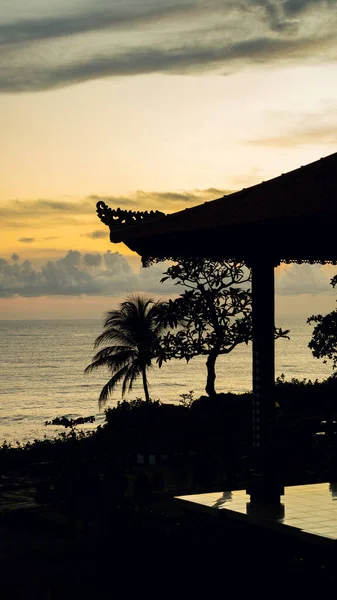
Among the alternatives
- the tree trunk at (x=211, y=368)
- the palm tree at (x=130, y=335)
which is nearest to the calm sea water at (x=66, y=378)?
the palm tree at (x=130, y=335)

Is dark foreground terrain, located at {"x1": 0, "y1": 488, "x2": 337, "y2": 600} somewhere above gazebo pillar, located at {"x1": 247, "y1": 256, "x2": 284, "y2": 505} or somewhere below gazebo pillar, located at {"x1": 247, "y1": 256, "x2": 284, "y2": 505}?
below

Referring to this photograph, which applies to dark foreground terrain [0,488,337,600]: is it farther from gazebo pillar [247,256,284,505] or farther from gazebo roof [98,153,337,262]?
gazebo roof [98,153,337,262]

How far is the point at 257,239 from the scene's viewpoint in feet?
36.4

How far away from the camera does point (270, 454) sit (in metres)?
11.7

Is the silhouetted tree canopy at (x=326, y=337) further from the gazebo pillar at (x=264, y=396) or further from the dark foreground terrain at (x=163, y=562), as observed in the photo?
the dark foreground terrain at (x=163, y=562)

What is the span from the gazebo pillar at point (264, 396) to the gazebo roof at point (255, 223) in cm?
51

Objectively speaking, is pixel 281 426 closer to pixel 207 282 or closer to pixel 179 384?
pixel 207 282

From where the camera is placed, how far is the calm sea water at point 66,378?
8225cm

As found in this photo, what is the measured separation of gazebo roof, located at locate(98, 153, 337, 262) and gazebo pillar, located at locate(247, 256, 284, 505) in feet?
1.67

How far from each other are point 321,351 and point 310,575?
20.0 meters

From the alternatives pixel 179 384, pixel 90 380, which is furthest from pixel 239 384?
pixel 90 380

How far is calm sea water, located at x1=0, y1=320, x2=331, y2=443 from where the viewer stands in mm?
82250

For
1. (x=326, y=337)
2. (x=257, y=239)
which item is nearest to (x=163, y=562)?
(x=257, y=239)

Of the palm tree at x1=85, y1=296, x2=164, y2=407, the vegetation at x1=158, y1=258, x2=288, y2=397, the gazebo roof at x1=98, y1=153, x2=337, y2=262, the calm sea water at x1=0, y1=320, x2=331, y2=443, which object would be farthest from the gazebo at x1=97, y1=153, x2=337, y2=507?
the calm sea water at x1=0, y1=320, x2=331, y2=443
